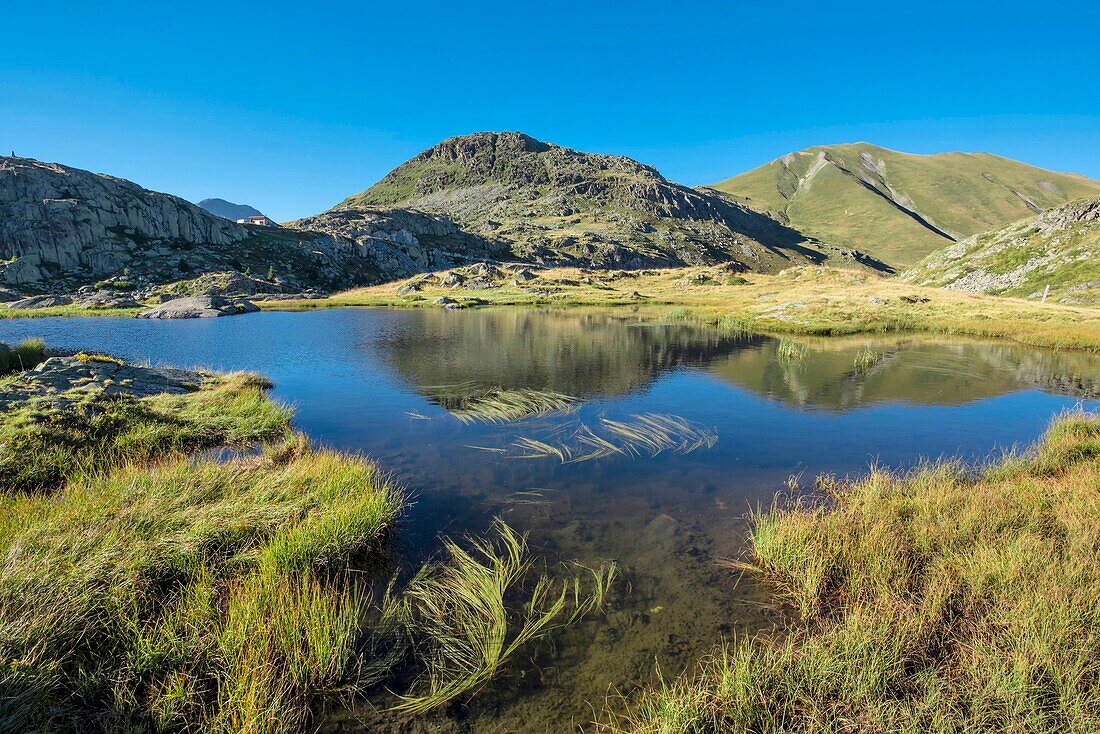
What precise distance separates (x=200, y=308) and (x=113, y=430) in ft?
256

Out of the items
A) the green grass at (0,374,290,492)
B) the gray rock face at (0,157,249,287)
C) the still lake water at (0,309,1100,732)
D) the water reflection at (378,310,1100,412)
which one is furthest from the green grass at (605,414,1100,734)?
the gray rock face at (0,157,249,287)

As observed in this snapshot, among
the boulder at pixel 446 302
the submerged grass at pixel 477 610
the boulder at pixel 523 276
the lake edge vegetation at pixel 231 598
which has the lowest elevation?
the submerged grass at pixel 477 610

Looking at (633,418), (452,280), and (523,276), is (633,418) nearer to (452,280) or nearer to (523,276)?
(452,280)

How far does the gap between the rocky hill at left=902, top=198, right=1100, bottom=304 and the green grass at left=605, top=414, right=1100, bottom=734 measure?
233 feet

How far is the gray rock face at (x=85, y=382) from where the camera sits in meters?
14.5

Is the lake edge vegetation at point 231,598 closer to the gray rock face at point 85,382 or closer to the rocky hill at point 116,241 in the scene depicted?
the gray rock face at point 85,382

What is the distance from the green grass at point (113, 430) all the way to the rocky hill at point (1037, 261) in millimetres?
83503

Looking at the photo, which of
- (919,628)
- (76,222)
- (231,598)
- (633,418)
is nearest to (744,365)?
(633,418)

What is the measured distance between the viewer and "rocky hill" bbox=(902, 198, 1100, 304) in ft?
192

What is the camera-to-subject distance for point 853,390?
2553 centimetres

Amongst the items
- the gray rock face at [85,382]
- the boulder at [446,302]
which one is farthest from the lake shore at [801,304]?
the gray rock face at [85,382]

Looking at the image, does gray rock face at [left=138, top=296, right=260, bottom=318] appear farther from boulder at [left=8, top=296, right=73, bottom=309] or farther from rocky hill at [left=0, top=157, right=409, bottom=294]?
rocky hill at [left=0, top=157, right=409, bottom=294]

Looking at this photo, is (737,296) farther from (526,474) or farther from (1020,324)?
(526,474)

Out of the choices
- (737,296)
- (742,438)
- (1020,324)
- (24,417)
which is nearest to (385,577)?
(24,417)
